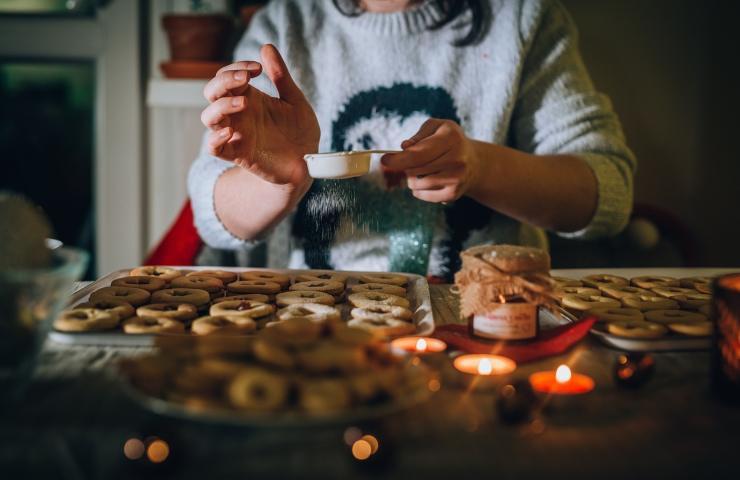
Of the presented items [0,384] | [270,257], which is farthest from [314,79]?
[0,384]

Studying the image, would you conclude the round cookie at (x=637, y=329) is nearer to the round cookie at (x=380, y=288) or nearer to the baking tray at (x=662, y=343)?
the baking tray at (x=662, y=343)

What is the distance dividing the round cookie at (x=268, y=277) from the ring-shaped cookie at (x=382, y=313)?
18 centimetres

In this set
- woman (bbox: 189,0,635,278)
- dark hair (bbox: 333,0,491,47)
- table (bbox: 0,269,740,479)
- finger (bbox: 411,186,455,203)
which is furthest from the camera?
dark hair (bbox: 333,0,491,47)

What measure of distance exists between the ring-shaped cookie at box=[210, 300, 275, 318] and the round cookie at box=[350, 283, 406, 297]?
0.15m

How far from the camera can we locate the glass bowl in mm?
541

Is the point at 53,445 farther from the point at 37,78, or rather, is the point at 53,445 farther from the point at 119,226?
the point at 37,78

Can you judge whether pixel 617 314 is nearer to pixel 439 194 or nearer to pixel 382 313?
pixel 382 313

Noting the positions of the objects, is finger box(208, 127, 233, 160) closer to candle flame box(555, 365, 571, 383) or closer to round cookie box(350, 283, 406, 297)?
round cookie box(350, 283, 406, 297)

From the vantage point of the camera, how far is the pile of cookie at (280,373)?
1.62 ft

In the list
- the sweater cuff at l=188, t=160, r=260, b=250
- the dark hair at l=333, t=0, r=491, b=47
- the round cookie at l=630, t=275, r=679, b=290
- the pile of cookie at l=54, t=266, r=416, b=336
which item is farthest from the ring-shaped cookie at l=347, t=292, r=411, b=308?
the dark hair at l=333, t=0, r=491, b=47

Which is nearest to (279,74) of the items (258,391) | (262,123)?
(262,123)

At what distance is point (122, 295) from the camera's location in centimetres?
91

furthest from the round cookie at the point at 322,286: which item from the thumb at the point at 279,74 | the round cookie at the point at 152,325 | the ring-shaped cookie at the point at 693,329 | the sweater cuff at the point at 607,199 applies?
the sweater cuff at the point at 607,199

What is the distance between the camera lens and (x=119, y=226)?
2.13 meters
